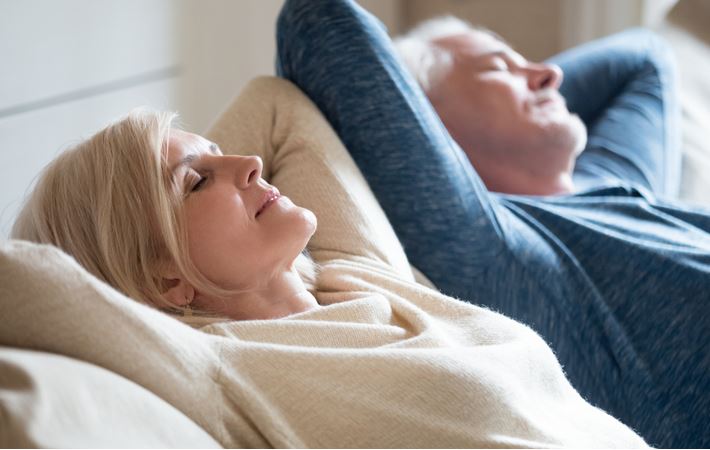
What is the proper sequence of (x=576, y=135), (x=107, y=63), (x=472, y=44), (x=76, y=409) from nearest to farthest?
1. (x=76, y=409)
2. (x=576, y=135)
3. (x=472, y=44)
4. (x=107, y=63)

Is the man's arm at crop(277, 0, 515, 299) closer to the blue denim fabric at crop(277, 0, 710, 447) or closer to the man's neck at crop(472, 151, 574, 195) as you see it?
the blue denim fabric at crop(277, 0, 710, 447)

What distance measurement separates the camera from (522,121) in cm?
210

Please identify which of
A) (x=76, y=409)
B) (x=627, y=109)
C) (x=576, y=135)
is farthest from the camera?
(x=627, y=109)

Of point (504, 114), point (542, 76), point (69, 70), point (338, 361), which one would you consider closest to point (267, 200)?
point (338, 361)

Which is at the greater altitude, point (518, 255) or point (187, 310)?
point (187, 310)

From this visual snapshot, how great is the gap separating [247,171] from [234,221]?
72 mm

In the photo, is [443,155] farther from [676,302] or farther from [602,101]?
[602,101]

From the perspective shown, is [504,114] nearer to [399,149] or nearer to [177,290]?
[399,149]

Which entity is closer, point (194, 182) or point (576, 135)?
point (194, 182)

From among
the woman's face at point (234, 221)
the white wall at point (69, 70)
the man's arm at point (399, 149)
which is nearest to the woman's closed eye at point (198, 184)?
the woman's face at point (234, 221)

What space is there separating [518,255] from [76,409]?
955 mm

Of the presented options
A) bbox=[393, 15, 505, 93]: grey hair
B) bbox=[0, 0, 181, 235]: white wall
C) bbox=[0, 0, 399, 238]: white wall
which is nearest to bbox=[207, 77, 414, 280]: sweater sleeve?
bbox=[0, 0, 399, 238]: white wall

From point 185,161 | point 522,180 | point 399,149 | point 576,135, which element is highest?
point 185,161

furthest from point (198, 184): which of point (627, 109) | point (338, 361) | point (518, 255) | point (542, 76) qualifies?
point (627, 109)
